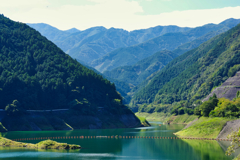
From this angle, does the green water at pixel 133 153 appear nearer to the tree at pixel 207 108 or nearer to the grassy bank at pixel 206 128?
the grassy bank at pixel 206 128

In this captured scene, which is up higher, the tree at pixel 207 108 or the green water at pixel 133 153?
the tree at pixel 207 108

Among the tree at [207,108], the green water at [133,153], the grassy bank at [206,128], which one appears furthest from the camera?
the tree at [207,108]

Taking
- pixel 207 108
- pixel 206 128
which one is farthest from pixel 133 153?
pixel 207 108

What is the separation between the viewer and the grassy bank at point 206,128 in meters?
140

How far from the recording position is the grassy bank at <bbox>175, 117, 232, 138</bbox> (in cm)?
14038

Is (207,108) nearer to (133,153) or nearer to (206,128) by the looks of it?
(206,128)

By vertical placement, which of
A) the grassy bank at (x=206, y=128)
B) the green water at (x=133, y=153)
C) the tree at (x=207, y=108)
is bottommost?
the green water at (x=133, y=153)

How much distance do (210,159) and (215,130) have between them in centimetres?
4640

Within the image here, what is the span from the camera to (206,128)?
145500 millimetres

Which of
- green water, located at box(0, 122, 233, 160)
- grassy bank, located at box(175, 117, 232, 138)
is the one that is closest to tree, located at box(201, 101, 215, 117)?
grassy bank, located at box(175, 117, 232, 138)

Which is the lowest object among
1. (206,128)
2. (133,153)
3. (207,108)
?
(133,153)

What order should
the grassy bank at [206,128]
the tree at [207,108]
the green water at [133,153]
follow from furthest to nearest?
the tree at [207,108]
the grassy bank at [206,128]
the green water at [133,153]

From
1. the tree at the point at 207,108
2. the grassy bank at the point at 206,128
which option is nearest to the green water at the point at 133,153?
the grassy bank at the point at 206,128

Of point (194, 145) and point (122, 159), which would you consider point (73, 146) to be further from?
point (194, 145)
